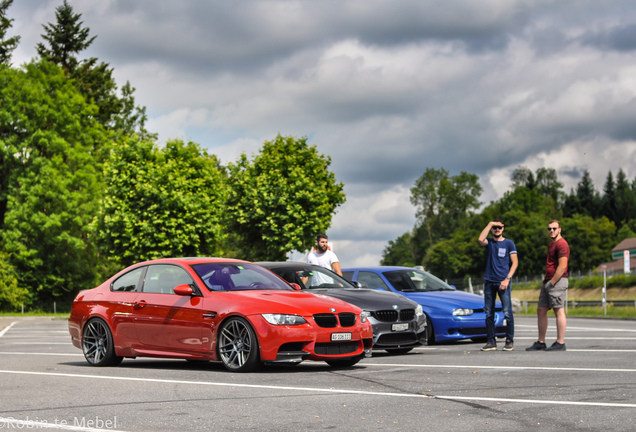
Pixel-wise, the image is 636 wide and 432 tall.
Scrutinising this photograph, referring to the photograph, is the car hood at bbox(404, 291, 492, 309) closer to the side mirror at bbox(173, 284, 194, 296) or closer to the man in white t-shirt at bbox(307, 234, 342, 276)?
the man in white t-shirt at bbox(307, 234, 342, 276)

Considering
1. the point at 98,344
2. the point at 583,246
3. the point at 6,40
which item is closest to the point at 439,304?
the point at 98,344

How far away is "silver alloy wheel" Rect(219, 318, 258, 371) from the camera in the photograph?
952cm

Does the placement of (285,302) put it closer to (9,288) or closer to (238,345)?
(238,345)

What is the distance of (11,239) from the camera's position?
166ft

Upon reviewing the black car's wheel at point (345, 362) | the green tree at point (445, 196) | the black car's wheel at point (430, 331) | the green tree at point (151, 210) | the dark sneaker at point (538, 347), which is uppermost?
the green tree at point (445, 196)

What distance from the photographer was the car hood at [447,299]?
1438 centimetres

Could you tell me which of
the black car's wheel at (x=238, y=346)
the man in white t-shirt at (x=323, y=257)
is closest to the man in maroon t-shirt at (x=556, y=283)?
the man in white t-shirt at (x=323, y=257)

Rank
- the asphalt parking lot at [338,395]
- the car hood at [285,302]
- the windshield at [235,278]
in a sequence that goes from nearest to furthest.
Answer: the asphalt parking lot at [338,395] → the car hood at [285,302] → the windshield at [235,278]

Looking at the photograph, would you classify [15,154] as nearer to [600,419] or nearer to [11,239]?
[11,239]

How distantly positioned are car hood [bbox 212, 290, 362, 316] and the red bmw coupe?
0.01 metres

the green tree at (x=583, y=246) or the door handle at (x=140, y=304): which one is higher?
the green tree at (x=583, y=246)

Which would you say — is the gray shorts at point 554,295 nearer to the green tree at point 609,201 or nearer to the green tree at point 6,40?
the green tree at point 6,40

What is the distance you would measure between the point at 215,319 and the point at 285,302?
0.90m

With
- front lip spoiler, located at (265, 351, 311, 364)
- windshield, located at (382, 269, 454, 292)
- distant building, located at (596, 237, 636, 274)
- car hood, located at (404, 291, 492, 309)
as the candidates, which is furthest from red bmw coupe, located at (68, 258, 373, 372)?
distant building, located at (596, 237, 636, 274)
